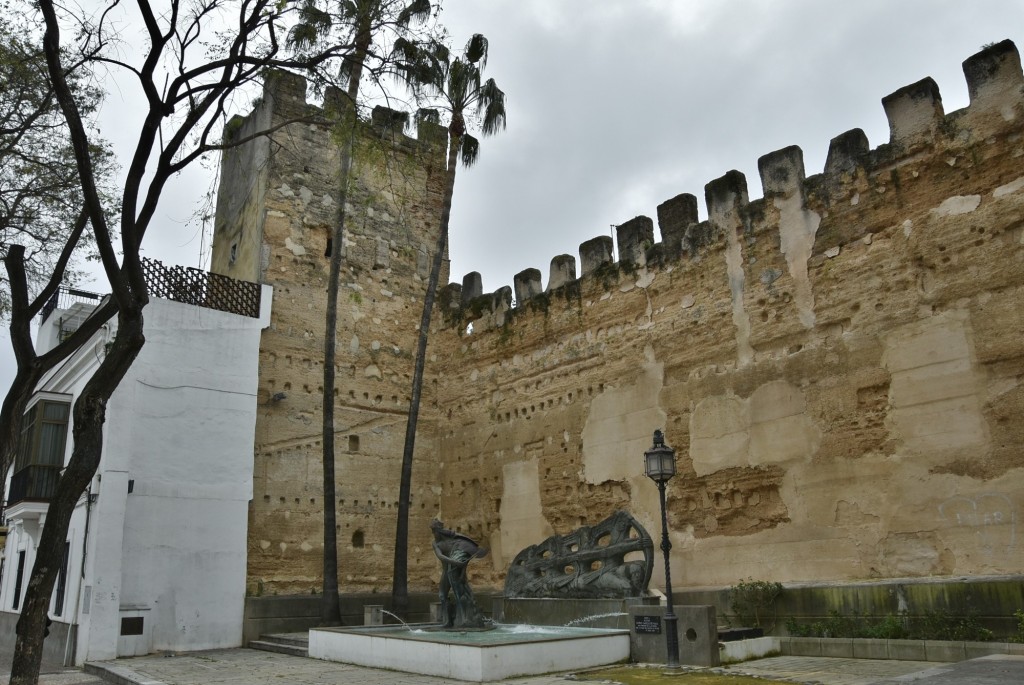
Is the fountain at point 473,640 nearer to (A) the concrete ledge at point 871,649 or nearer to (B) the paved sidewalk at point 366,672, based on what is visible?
(B) the paved sidewalk at point 366,672

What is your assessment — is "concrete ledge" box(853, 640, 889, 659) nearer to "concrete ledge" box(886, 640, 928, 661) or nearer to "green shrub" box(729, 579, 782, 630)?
"concrete ledge" box(886, 640, 928, 661)

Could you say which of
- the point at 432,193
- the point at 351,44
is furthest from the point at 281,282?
the point at 351,44

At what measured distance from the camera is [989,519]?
28.0ft

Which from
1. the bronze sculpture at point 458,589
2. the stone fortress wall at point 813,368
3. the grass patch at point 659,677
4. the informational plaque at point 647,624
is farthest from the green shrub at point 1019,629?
the bronze sculpture at point 458,589

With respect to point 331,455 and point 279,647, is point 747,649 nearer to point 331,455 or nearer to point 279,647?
point 279,647

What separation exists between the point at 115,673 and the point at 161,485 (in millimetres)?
3291

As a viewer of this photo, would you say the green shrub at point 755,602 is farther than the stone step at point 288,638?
No

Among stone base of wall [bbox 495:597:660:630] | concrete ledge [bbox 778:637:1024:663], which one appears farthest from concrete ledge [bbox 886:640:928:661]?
stone base of wall [bbox 495:597:660:630]

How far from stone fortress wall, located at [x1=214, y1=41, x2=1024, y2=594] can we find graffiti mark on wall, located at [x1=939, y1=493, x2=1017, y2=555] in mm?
24

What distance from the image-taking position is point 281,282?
14594 millimetres

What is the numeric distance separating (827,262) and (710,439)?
112 inches

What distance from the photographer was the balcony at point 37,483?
1255 centimetres

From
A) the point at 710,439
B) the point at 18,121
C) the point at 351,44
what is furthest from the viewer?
the point at 710,439

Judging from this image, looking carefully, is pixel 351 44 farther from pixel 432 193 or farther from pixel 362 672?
pixel 432 193
